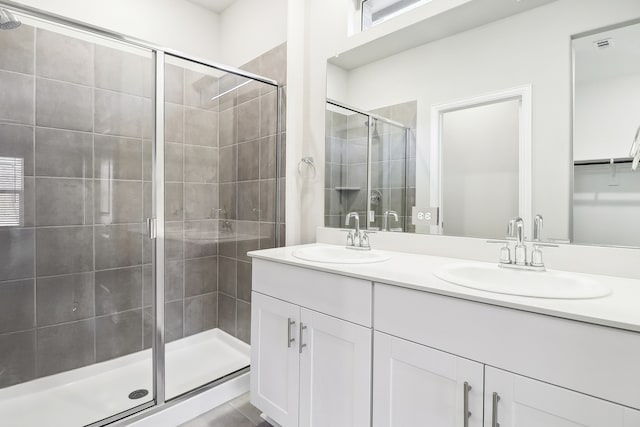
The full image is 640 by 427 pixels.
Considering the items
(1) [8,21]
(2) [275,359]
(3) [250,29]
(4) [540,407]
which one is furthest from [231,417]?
(3) [250,29]

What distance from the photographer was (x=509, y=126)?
53.9 inches

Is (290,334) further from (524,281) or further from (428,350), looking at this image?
(524,281)

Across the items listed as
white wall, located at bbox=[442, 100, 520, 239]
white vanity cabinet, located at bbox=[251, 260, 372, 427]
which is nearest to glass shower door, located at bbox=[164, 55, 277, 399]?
white vanity cabinet, located at bbox=[251, 260, 372, 427]

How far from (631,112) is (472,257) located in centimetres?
74

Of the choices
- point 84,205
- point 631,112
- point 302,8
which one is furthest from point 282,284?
point 302,8

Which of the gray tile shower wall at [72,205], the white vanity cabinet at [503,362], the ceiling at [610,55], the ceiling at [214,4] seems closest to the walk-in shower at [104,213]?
the gray tile shower wall at [72,205]

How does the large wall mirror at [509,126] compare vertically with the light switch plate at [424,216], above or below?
above

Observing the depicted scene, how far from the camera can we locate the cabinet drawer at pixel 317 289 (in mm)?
1188

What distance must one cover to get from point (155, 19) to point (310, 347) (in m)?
2.48

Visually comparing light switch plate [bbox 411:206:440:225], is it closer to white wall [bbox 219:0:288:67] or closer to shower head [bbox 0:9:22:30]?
white wall [bbox 219:0:288:67]

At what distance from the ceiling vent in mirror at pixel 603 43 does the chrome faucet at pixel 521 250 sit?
0.64 m

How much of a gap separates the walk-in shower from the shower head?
0.06ft

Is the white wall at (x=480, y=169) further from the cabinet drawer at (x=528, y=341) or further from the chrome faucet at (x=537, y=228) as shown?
the cabinet drawer at (x=528, y=341)

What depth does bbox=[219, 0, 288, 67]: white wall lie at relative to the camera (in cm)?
224
